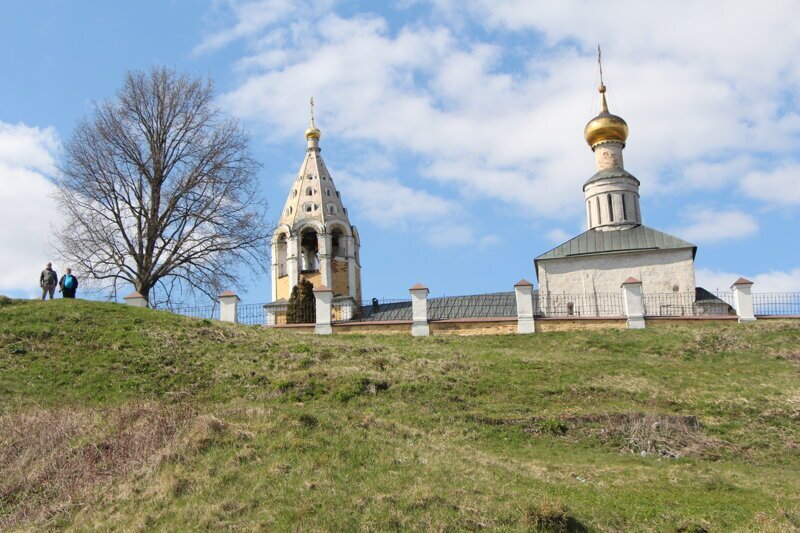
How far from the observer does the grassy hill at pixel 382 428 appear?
8.77m

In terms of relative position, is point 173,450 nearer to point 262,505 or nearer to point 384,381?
point 262,505

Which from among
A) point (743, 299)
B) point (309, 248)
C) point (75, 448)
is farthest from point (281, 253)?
point (75, 448)

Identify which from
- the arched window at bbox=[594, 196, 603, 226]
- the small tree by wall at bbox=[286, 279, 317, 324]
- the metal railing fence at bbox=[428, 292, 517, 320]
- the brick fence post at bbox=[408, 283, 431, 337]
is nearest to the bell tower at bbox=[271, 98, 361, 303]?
the small tree by wall at bbox=[286, 279, 317, 324]

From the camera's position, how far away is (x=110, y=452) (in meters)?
10.3

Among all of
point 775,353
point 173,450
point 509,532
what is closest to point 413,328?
point 775,353

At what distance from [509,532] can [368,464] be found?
226 centimetres

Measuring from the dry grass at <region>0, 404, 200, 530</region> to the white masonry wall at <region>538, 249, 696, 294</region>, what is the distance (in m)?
16.8

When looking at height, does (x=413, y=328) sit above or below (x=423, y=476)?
above

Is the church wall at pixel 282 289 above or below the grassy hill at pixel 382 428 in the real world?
above

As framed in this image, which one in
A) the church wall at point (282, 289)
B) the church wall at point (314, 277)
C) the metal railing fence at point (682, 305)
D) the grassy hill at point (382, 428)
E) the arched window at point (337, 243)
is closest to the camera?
the grassy hill at point (382, 428)

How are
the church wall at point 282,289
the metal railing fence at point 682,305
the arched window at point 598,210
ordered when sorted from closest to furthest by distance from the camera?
the metal railing fence at point 682,305, the arched window at point 598,210, the church wall at point 282,289

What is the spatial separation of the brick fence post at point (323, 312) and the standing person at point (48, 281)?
6.17 meters

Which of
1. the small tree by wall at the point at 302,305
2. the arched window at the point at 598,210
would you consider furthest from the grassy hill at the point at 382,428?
the arched window at the point at 598,210

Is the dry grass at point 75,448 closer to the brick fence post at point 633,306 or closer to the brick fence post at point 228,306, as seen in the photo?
the brick fence post at point 228,306
